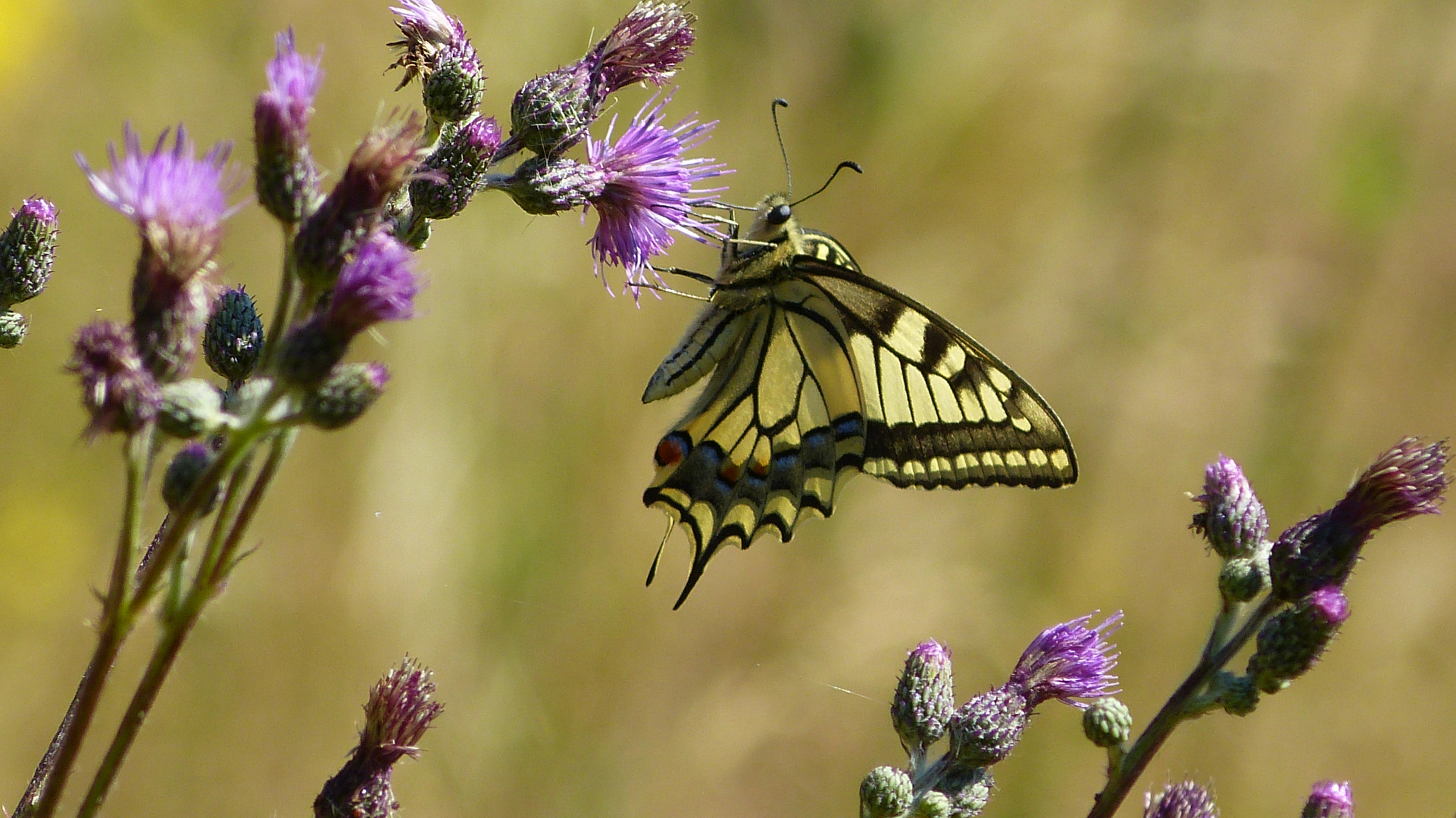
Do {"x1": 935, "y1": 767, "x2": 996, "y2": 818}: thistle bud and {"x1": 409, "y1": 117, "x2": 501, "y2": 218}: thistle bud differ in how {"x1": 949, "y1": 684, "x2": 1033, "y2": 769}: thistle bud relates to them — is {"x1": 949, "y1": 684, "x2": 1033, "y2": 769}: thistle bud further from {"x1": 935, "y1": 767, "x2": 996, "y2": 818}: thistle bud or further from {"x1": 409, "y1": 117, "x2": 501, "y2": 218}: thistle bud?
{"x1": 409, "y1": 117, "x2": 501, "y2": 218}: thistle bud

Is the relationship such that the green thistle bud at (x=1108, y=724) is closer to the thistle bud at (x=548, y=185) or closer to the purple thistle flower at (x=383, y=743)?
the purple thistle flower at (x=383, y=743)

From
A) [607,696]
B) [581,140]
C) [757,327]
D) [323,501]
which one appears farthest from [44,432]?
[581,140]

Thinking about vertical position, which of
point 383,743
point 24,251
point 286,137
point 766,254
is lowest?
point 383,743

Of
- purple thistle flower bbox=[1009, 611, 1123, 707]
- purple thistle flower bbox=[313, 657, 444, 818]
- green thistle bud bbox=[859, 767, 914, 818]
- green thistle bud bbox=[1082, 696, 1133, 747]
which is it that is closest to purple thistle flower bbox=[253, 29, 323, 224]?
purple thistle flower bbox=[313, 657, 444, 818]

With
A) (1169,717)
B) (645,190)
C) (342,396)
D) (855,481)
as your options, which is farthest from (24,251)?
(855,481)

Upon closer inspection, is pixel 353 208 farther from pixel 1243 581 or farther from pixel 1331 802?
pixel 1331 802

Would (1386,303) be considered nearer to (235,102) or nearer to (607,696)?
(607,696)
